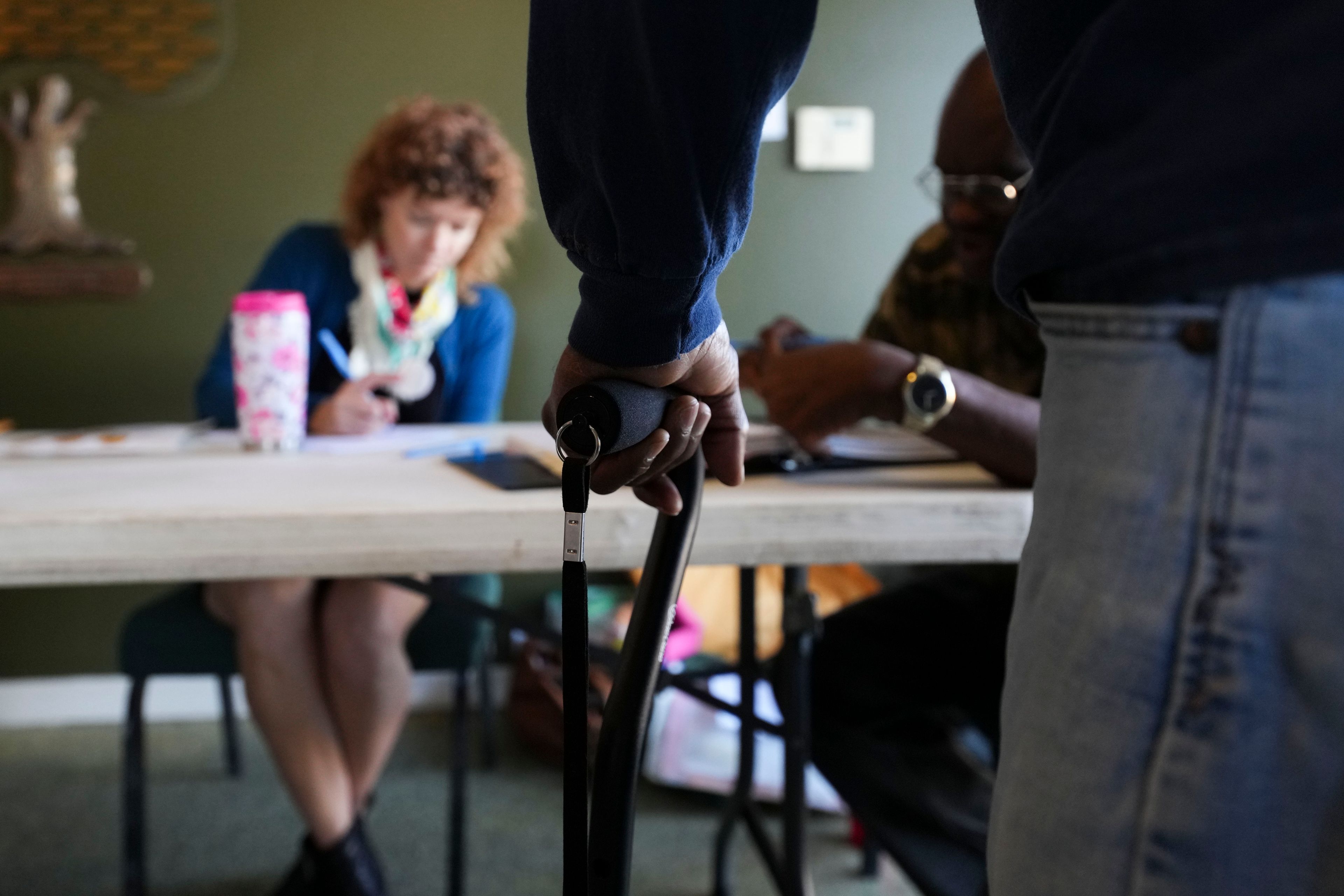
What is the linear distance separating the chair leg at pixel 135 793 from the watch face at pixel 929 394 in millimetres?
1110

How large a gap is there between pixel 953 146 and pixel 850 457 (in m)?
0.57

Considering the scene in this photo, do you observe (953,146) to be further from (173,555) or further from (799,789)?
(173,555)

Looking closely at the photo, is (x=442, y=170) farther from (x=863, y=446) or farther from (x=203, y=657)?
(x=863, y=446)

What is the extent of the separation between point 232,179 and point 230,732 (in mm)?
1200

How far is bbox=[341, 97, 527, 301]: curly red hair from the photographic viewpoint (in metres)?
1.89

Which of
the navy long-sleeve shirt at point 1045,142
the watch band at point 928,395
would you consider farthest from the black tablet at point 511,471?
the navy long-sleeve shirt at point 1045,142

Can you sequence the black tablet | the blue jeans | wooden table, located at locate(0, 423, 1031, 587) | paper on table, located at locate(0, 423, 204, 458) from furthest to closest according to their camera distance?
1. paper on table, located at locate(0, 423, 204, 458)
2. the black tablet
3. wooden table, located at locate(0, 423, 1031, 587)
4. the blue jeans

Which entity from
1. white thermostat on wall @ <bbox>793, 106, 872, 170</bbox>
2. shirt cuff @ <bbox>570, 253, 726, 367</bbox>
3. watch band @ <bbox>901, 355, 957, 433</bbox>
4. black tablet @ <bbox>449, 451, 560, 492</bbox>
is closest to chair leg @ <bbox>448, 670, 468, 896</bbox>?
black tablet @ <bbox>449, 451, 560, 492</bbox>

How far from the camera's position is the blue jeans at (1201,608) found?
1.08ft

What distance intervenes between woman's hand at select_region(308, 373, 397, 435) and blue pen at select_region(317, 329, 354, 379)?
9 centimetres

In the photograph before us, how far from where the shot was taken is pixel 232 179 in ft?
7.69

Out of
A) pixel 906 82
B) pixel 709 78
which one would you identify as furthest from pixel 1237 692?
pixel 906 82

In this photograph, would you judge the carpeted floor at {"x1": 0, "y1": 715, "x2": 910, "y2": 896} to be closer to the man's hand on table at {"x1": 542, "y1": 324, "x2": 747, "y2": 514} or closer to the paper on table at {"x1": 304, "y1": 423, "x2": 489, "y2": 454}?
the paper on table at {"x1": 304, "y1": 423, "x2": 489, "y2": 454}

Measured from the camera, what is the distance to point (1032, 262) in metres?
0.39
